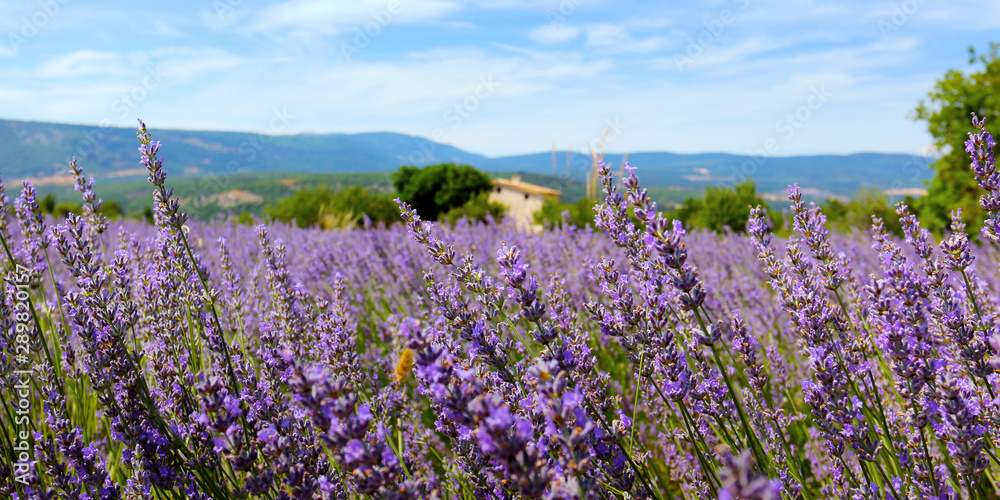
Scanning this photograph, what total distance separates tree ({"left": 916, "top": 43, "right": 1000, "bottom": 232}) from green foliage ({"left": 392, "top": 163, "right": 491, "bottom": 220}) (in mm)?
25688

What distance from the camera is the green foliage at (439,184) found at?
36844 mm

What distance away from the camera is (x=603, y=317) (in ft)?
6.02

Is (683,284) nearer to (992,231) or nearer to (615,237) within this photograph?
(615,237)

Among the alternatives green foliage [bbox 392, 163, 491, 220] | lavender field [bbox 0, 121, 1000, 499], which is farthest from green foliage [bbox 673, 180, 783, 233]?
green foliage [bbox 392, 163, 491, 220]

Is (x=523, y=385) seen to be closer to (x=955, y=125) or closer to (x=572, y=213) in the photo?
(x=572, y=213)

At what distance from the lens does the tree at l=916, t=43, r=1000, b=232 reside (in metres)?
13.2

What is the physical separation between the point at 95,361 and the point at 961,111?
712 inches

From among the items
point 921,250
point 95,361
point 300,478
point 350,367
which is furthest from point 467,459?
point 921,250

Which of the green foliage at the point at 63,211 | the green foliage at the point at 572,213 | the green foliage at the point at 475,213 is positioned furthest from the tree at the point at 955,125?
the green foliage at the point at 63,211

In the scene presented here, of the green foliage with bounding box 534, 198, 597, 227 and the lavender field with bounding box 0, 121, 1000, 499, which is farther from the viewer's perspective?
the green foliage with bounding box 534, 198, 597, 227

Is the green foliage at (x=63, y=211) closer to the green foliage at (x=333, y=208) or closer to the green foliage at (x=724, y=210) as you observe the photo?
the green foliage at (x=333, y=208)

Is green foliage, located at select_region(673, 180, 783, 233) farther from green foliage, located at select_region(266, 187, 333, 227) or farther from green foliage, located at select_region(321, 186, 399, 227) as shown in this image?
green foliage, located at select_region(266, 187, 333, 227)

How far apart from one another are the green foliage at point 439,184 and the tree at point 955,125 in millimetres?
25688

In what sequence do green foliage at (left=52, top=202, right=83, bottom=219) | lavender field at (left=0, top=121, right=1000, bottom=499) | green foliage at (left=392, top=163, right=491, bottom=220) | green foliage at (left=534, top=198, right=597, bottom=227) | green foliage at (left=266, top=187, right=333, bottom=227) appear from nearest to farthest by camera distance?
lavender field at (left=0, top=121, right=1000, bottom=499)
green foliage at (left=534, top=198, right=597, bottom=227)
green foliage at (left=52, top=202, right=83, bottom=219)
green foliage at (left=266, top=187, right=333, bottom=227)
green foliage at (left=392, top=163, right=491, bottom=220)
